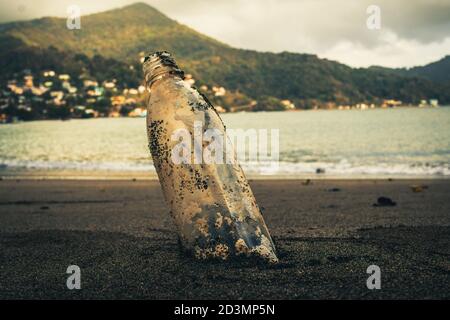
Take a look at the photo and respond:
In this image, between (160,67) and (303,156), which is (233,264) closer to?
(160,67)

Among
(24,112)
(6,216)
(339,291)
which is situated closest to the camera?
(339,291)

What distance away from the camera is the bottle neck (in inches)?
153

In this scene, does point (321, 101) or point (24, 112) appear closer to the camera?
point (24, 112)

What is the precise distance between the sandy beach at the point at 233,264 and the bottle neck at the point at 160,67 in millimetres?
1425

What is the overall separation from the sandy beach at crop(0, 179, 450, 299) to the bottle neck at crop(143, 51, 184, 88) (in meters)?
1.42

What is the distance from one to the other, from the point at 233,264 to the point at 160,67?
66.5 inches

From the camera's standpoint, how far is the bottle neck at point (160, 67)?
389 cm

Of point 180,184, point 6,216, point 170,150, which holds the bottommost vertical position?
point 6,216

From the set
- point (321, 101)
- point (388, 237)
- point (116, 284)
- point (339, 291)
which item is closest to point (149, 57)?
point (116, 284)

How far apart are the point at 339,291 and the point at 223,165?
1.26 meters

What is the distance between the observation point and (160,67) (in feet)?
12.8
